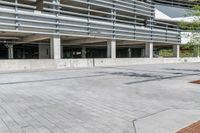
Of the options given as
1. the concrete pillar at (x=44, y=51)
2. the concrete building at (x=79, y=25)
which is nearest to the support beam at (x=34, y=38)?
the concrete building at (x=79, y=25)

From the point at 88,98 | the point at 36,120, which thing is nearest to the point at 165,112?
the point at 88,98

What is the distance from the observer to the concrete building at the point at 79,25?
22.9 metres

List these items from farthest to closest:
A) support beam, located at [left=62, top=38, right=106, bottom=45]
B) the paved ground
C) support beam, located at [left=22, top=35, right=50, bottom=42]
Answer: support beam, located at [left=62, top=38, right=106, bottom=45] → support beam, located at [left=22, top=35, right=50, bottom=42] → the paved ground

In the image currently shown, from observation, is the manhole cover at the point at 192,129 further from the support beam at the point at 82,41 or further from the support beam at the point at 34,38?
the support beam at the point at 82,41

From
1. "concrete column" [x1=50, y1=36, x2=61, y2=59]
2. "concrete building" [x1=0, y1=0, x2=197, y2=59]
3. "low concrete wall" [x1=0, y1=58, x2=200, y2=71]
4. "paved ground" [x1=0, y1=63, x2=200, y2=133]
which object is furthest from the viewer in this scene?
"concrete column" [x1=50, y1=36, x2=61, y2=59]

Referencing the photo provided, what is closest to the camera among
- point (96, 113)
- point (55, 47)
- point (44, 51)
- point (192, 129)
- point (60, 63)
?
point (192, 129)

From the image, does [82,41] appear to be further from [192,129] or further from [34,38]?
[192,129]

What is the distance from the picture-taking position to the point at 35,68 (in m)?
22.4

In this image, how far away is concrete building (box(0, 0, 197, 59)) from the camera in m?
22.9

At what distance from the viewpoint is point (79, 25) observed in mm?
27500

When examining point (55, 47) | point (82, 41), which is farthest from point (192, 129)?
point (82, 41)

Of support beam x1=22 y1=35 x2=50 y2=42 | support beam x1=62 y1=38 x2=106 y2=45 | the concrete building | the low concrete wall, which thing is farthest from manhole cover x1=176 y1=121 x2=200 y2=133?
support beam x1=62 y1=38 x2=106 y2=45

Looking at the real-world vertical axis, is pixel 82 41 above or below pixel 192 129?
above

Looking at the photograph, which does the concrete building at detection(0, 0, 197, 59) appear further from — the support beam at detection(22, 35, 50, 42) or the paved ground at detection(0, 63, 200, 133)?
the paved ground at detection(0, 63, 200, 133)
